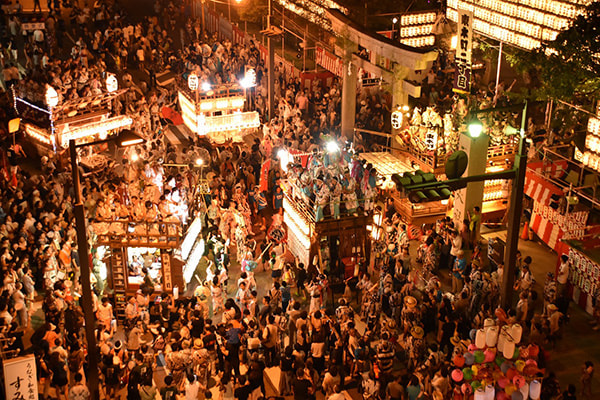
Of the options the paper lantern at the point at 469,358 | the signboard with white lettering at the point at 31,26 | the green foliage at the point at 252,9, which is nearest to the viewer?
the paper lantern at the point at 469,358

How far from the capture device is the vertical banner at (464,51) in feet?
65.1

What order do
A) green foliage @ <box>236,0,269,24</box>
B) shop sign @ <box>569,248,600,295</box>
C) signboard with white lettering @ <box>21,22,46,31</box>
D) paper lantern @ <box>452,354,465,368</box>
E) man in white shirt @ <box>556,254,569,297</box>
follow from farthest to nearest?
green foliage @ <box>236,0,269,24</box>, signboard with white lettering @ <box>21,22,46,31</box>, man in white shirt @ <box>556,254,569,297</box>, shop sign @ <box>569,248,600,295</box>, paper lantern @ <box>452,354,465,368</box>

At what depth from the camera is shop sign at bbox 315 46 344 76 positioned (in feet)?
91.1

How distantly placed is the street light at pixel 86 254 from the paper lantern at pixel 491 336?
7187mm

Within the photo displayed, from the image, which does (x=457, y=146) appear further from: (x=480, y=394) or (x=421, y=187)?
(x=480, y=394)

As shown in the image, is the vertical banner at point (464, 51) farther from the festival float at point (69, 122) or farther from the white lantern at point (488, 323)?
the festival float at point (69, 122)

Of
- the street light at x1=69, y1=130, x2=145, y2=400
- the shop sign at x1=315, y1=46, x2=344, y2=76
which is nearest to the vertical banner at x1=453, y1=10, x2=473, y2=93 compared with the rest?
the shop sign at x1=315, y1=46, x2=344, y2=76

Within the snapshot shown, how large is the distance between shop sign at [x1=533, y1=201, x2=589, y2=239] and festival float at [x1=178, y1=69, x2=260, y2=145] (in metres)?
9.78

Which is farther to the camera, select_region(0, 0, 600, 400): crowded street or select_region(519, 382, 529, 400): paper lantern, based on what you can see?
select_region(0, 0, 600, 400): crowded street

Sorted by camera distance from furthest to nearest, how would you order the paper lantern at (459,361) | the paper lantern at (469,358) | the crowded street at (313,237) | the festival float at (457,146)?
1. the festival float at (457,146)
2. the crowded street at (313,237)
3. the paper lantern at (469,358)
4. the paper lantern at (459,361)

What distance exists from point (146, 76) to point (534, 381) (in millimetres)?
24670

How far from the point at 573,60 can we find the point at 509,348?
10237 millimetres

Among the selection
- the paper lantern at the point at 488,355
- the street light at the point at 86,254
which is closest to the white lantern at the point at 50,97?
the street light at the point at 86,254

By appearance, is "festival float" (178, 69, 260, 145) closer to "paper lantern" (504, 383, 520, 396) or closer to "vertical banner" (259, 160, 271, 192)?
"vertical banner" (259, 160, 271, 192)
